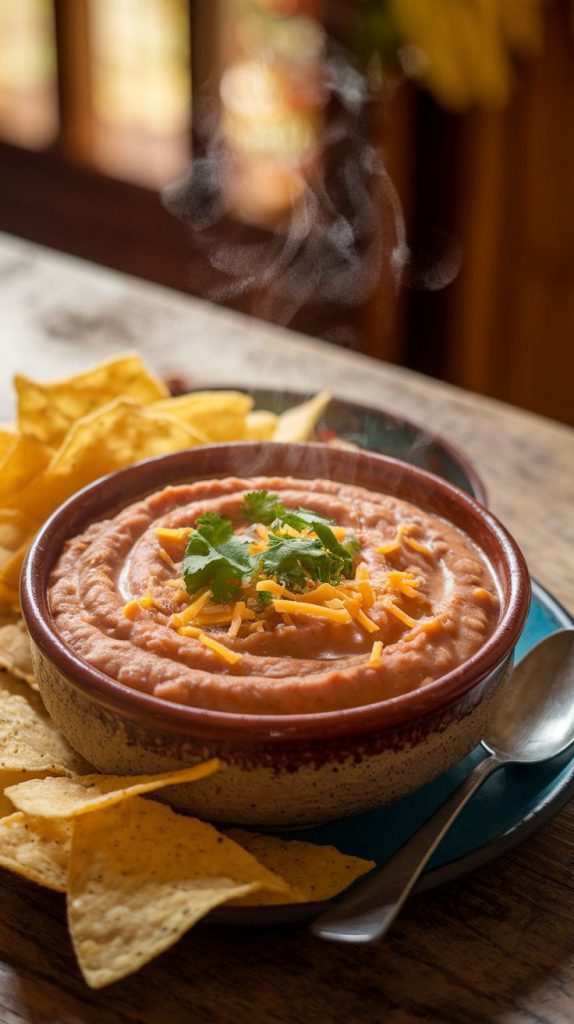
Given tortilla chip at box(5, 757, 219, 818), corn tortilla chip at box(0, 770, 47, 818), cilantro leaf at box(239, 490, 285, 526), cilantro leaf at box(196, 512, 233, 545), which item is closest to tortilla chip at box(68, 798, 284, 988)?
tortilla chip at box(5, 757, 219, 818)

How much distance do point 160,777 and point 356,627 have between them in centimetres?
31

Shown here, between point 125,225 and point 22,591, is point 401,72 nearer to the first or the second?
point 125,225

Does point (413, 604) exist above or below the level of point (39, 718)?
above

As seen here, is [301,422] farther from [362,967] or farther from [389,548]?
[362,967]

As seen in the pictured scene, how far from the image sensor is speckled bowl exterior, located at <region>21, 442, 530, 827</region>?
131 centimetres

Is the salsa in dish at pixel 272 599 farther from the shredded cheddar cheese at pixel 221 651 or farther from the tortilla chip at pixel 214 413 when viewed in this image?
the tortilla chip at pixel 214 413

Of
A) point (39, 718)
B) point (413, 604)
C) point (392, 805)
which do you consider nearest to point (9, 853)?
point (39, 718)

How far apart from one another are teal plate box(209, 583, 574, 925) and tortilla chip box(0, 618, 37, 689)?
1.55 feet

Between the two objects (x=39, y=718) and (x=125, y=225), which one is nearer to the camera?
(x=39, y=718)

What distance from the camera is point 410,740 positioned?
1356mm

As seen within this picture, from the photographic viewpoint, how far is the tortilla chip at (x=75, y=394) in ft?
6.71

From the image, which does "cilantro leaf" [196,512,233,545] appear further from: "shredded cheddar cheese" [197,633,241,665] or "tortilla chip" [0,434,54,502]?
"tortilla chip" [0,434,54,502]

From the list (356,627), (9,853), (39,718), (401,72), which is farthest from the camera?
(401,72)

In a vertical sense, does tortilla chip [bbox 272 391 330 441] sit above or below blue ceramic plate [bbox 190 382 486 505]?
above
